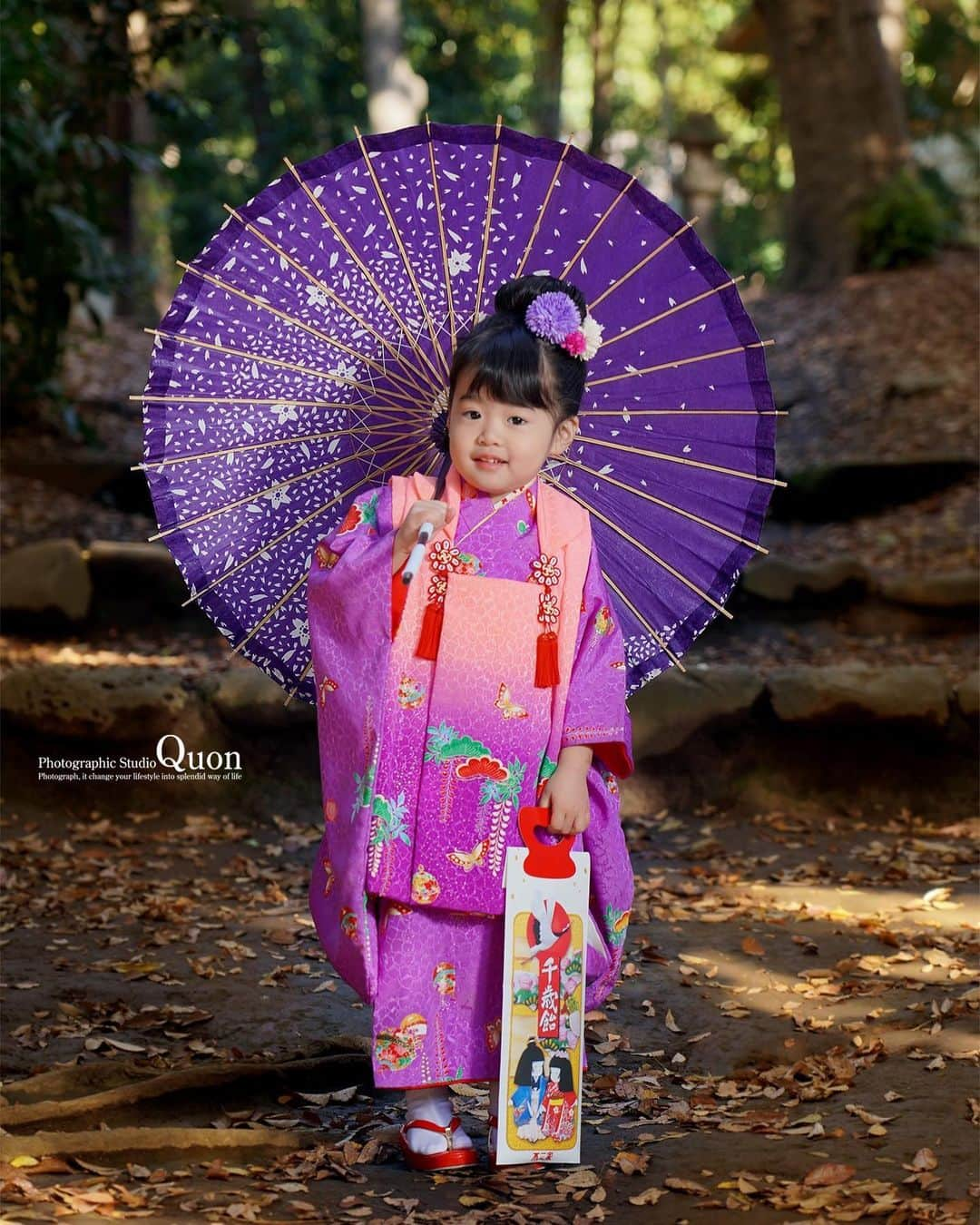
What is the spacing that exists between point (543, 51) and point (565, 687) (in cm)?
1909

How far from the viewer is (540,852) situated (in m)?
2.57

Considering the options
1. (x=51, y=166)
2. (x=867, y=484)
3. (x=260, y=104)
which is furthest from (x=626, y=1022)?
(x=260, y=104)

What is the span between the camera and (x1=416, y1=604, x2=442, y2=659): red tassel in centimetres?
256

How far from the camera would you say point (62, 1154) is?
99.8 inches

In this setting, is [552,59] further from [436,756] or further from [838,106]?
[436,756]

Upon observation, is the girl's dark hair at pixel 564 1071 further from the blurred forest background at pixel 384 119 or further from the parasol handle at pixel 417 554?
the blurred forest background at pixel 384 119

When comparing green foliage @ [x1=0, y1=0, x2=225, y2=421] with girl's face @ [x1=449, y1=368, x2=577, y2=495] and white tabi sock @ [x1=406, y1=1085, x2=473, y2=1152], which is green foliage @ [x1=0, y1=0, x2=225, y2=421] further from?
white tabi sock @ [x1=406, y1=1085, x2=473, y2=1152]

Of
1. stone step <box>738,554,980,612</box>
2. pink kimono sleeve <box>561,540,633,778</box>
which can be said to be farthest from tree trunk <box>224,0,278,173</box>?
pink kimono sleeve <box>561,540,633,778</box>

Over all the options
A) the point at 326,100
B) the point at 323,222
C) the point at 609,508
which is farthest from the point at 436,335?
the point at 326,100

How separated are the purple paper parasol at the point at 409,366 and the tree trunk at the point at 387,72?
8731 millimetres

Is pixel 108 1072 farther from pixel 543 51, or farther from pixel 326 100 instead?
pixel 543 51

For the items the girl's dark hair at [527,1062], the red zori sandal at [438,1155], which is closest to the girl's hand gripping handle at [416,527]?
the girl's dark hair at [527,1062]

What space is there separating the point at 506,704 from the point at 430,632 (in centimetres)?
19

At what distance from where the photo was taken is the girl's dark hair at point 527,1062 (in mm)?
2531
